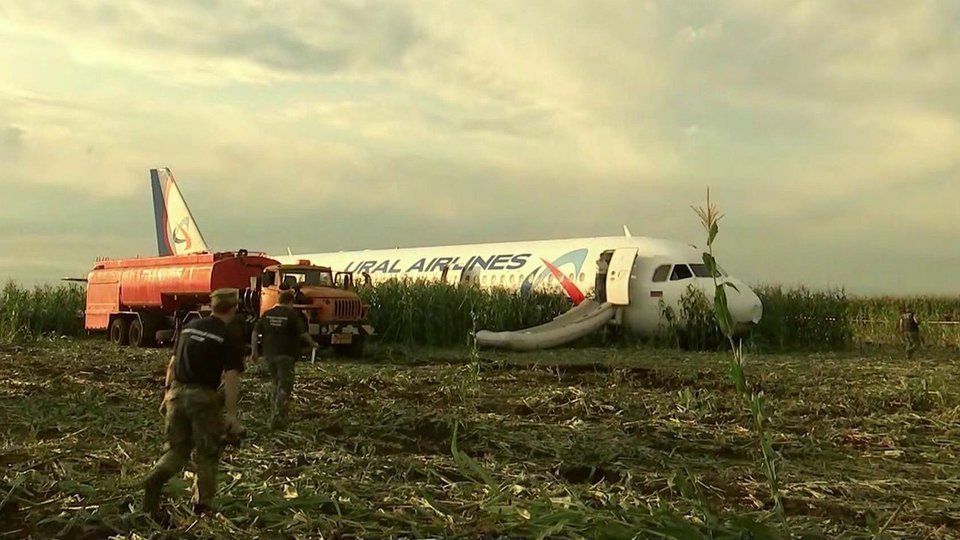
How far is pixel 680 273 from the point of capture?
2634 cm

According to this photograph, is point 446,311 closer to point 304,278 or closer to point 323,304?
point 304,278

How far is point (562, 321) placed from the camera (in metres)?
26.9

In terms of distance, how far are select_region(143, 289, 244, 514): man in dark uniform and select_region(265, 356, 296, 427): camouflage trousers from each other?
3522 millimetres

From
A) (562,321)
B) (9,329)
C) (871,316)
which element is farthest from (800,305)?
(9,329)

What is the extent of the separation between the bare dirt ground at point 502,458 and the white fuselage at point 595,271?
30.4 feet

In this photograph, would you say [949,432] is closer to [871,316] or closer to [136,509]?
[136,509]

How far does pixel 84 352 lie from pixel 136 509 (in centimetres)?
1821

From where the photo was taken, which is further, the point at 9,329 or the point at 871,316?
the point at 871,316

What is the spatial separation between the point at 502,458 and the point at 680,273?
18.8 meters

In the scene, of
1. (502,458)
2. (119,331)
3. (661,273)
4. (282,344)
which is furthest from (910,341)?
(119,331)

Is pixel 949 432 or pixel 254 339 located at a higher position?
pixel 254 339

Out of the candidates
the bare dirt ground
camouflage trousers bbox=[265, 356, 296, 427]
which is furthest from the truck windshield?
camouflage trousers bbox=[265, 356, 296, 427]

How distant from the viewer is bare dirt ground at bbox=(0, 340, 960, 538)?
5891 millimetres

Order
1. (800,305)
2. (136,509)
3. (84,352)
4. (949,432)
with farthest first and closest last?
(800,305), (84,352), (949,432), (136,509)
